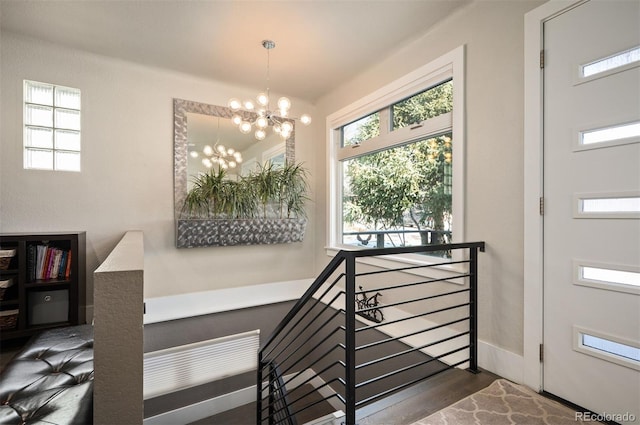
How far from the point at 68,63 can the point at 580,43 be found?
4.32 m

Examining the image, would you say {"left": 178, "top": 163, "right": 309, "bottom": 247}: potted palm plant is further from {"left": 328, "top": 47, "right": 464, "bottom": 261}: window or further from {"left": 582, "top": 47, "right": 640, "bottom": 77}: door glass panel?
{"left": 582, "top": 47, "right": 640, "bottom": 77}: door glass panel

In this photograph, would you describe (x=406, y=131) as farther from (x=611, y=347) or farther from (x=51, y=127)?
(x=51, y=127)

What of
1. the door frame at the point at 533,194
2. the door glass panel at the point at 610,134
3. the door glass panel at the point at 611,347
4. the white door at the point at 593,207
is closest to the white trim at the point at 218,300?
the door frame at the point at 533,194

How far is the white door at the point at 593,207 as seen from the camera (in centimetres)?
143

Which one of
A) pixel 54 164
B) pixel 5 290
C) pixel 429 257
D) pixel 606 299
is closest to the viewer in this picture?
pixel 606 299

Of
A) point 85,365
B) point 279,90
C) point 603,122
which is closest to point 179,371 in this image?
point 85,365

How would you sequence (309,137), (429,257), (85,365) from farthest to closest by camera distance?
(309,137) → (429,257) → (85,365)

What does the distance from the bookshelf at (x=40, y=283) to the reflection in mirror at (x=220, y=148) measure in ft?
4.45

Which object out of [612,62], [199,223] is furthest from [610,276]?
[199,223]

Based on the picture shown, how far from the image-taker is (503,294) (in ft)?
6.44

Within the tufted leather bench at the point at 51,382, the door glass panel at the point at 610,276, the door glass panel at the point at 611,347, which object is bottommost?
the tufted leather bench at the point at 51,382

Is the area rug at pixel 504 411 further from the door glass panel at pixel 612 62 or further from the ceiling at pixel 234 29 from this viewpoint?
the ceiling at pixel 234 29

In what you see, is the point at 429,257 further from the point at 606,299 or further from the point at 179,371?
the point at 179,371

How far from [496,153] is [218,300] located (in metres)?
3.34
